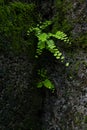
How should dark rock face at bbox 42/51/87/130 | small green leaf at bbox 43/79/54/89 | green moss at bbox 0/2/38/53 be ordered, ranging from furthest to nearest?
small green leaf at bbox 43/79/54/89, green moss at bbox 0/2/38/53, dark rock face at bbox 42/51/87/130

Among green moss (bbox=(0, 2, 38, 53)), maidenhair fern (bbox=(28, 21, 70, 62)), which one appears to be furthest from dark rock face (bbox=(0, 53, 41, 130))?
maidenhair fern (bbox=(28, 21, 70, 62))

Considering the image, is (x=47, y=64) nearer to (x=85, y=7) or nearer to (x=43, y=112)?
(x=43, y=112)

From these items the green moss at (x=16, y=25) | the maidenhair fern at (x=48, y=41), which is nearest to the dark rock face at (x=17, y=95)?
the green moss at (x=16, y=25)

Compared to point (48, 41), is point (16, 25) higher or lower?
→ higher

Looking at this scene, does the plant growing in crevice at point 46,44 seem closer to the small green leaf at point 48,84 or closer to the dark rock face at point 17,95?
the small green leaf at point 48,84

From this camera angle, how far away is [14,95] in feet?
20.4

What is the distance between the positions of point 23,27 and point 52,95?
159cm

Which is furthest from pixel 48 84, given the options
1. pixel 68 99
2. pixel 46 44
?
pixel 46 44

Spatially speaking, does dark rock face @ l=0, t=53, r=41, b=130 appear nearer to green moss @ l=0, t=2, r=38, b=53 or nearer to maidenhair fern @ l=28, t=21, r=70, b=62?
green moss @ l=0, t=2, r=38, b=53

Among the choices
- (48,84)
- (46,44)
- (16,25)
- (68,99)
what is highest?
(16,25)

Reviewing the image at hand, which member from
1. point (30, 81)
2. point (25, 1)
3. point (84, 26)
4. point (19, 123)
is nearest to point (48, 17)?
point (25, 1)

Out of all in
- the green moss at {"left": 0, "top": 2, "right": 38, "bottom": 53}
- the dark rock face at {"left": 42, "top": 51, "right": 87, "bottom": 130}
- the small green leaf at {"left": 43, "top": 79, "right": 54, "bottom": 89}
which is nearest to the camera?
the dark rock face at {"left": 42, "top": 51, "right": 87, "bottom": 130}

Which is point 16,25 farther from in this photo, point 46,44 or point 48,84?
point 48,84

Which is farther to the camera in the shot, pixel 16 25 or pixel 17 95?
pixel 16 25
